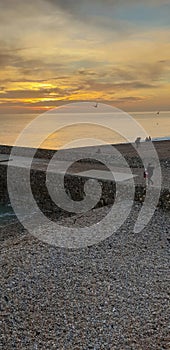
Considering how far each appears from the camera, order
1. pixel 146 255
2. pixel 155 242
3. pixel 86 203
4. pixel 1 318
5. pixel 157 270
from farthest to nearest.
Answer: pixel 86 203
pixel 155 242
pixel 146 255
pixel 157 270
pixel 1 318

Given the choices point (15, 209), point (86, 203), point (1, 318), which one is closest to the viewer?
point (1, 318)

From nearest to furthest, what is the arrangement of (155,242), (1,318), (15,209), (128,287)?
(1,318) → (128,287) → (155,242) → (15,209)

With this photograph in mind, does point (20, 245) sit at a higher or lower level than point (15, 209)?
higher

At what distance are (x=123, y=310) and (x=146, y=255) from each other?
104 inches

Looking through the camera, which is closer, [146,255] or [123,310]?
[123,310]

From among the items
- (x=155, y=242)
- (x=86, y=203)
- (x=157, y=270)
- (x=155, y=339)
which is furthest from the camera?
(x=86, y=203)

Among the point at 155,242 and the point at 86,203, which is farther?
the point at 86,203

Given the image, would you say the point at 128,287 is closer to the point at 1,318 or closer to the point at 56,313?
the point at 56,313

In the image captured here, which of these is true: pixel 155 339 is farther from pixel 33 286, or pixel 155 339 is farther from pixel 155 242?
pixel 155 242

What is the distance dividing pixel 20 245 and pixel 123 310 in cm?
432

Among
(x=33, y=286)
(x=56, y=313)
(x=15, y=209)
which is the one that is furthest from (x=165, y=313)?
(x=15, y=209)

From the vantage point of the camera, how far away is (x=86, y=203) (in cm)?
1650

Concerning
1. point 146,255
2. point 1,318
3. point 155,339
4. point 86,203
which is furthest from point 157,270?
point 86,203

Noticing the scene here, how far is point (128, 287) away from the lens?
8.59m
